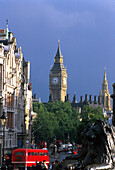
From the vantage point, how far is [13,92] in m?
75.5

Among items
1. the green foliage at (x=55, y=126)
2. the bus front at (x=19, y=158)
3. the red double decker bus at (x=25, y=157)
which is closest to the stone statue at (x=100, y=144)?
the red double decker bus at (x=25, y=157)

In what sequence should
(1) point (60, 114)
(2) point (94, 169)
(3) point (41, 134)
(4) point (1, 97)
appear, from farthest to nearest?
(1) point (60, 114)
(3) point (41, 134)
(4) point (1, 97)
(2) point (94, 169)

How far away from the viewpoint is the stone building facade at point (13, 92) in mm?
70250

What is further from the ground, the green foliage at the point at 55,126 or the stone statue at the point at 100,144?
the green foliage at the point at 55,126

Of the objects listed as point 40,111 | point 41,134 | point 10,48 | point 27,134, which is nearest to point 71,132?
point 40,111

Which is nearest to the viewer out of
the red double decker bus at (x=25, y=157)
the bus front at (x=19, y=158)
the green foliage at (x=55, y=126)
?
the red double decker bus at (x=25, y=157)

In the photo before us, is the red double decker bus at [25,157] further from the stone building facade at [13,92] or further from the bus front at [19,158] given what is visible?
the stone building facade at [13,92]

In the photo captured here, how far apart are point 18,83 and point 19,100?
8.21ft

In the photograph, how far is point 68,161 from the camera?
54.9 ft

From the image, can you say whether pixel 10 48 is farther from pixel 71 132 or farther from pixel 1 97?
pixel 71 132

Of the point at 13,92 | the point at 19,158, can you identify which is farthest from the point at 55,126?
the point at 19,158

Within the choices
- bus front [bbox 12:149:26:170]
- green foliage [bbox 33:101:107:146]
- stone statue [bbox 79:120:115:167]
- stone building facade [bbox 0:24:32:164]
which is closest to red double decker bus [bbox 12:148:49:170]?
bus front [bbox 12:149:26:170]

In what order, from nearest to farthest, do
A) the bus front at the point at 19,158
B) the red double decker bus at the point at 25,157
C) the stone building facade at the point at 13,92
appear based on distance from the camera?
the red double decker bus at the point at 25,157
the bus front at the point at 19,158
the stone building facade at the point at 13,92

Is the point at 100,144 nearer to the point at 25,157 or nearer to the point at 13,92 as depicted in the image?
the point at 25,157
